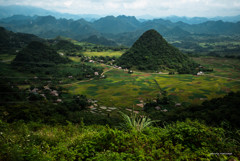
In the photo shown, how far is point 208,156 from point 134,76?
58302 millimetres

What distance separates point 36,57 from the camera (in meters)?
73.9

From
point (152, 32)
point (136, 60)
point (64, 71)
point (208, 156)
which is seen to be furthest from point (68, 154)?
point (152, 32)

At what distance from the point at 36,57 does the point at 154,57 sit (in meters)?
61.5

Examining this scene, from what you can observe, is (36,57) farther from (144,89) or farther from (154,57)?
(154,57)

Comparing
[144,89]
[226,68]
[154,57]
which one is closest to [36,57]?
[144,89]

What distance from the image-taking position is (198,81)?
180 feet

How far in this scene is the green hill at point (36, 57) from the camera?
68369 mm

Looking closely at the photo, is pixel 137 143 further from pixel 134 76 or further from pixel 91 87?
pixel 134 76

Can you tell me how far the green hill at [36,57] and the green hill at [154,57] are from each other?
35595 mm

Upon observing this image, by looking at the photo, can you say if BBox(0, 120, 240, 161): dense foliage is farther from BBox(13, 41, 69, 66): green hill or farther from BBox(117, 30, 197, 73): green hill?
BBox(13, 41, 69, 66): green hill

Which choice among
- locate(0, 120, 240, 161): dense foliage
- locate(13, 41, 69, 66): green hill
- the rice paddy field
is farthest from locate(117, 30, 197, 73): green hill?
locate(0, 120, 240, 161): dense foliage

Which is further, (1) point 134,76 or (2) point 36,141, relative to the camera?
(1) point 134,76

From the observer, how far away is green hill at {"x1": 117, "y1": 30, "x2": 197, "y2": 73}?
75.5m

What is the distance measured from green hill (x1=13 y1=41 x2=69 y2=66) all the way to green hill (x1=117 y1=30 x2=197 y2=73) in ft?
117
